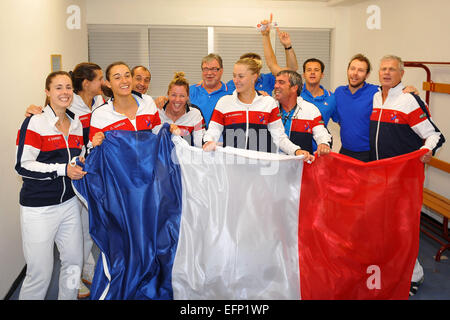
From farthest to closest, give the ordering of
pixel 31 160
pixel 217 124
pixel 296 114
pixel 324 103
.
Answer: pixel 324 103 < pixel 296 114 < pixel 217 124 < pixel 31 160

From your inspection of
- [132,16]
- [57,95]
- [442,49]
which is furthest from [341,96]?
[132,16]

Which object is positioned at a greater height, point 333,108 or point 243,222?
point 333,108

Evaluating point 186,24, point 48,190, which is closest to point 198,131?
point 48,190

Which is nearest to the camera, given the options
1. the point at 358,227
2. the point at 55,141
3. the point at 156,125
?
the point at 55,141

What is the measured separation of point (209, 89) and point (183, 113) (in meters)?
0.61

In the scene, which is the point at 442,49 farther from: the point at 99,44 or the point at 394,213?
the point at 99,44

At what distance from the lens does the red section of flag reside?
259 cm

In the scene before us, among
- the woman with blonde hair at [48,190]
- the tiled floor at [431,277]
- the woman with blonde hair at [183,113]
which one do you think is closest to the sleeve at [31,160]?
the woman with blonde hair at [48,190]

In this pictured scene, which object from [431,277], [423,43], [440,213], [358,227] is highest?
[423,43]

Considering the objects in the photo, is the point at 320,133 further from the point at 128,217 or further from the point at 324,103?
the point at 128,217

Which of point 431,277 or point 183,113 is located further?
point 431,277

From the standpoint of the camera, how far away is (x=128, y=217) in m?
2.53

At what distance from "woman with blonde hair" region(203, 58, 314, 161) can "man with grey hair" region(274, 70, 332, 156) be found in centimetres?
21

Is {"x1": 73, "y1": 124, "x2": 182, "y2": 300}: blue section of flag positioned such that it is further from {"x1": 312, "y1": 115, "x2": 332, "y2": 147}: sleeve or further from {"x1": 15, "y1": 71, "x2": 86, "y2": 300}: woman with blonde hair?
{"x1": 312, "y1": 115, "x2": 332, "y2": 147}: sleeve
